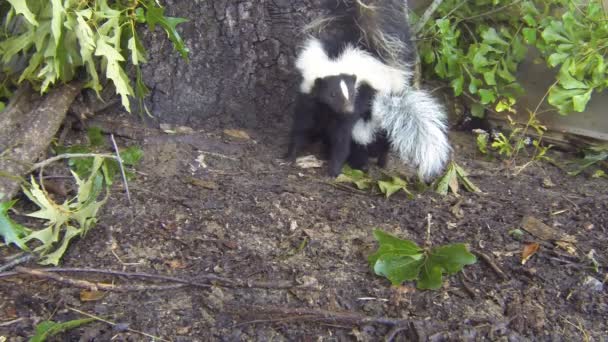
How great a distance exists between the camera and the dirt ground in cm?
197

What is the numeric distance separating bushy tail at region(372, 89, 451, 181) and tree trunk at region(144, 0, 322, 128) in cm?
54

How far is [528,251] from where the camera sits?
2.43 metres

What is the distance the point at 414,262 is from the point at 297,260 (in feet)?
1.40

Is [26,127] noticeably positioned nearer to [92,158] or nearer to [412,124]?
[92,158]

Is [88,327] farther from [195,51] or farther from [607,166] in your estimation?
[607,166]

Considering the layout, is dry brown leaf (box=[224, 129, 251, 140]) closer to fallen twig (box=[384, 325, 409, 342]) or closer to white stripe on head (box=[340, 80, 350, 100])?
white stripe on head (box=[340, 80, 350, 100])

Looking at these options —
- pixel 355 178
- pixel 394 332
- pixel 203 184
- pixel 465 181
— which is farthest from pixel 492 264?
pixel 203 184

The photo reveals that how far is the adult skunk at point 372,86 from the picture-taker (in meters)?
3.16

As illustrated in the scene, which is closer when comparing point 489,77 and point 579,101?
point 579,101

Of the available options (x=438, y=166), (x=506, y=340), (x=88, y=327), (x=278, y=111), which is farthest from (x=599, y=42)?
(x=88, y=327)

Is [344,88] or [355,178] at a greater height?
[344,88]

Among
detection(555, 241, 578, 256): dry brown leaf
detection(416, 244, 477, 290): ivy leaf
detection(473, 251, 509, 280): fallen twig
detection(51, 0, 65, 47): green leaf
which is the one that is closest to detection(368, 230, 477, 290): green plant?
detection(416, 244, 477, 290): ivy leaf

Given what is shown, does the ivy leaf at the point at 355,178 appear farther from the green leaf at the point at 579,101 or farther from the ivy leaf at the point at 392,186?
the green leaf at the point at 579,101

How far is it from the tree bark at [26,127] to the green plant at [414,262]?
57.3 inches
